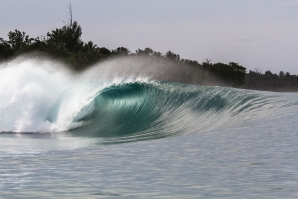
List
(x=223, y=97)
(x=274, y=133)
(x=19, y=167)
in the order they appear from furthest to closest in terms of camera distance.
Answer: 1. (x=223, y=97)
2. (x=274, y=133)
3. (x=19, y=167)

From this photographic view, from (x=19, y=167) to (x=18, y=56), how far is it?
74.7m

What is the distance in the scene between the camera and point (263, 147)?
10.2 meters

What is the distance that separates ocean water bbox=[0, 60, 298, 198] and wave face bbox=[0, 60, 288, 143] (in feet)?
0.15

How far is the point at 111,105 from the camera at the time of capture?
25.0 m

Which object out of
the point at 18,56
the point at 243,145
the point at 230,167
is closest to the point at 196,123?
the point at 243,145

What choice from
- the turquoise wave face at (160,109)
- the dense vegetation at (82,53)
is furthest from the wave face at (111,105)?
the dense vegetation at (82,53)

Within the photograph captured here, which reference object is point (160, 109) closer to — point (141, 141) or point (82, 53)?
point (141, 141)

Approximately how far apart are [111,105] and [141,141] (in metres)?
11.4

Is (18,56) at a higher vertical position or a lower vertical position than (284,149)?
higher

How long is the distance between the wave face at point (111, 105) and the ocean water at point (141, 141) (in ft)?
0.15

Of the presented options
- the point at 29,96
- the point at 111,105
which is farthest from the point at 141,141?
the point at 111,105

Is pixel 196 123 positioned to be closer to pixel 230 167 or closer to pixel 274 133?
pixel 274 133

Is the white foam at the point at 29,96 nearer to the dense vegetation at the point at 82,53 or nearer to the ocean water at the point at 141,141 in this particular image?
the ocean water at the point at 141,141

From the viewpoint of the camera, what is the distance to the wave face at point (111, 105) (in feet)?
63.3
